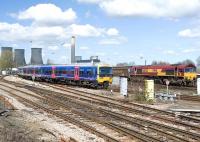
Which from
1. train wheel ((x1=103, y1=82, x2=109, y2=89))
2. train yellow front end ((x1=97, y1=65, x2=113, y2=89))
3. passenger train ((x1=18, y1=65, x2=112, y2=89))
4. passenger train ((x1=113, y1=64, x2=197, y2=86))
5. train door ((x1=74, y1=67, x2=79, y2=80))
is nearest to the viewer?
train yellow front end ((x1=97, y1=65, x2=113, y2=89))

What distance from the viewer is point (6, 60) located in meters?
178

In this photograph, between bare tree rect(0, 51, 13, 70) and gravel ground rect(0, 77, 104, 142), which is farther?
bare tree rect(0, 51, 13, 70)

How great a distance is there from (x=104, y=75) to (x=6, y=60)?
Result: 139 m

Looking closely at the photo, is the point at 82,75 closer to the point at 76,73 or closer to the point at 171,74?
the point at 76,73

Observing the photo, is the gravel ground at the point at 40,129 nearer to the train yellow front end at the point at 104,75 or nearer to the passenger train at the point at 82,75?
the train yellow front end at the point at 104,75

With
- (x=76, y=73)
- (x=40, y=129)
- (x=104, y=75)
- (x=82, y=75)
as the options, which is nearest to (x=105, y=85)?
(x=104, y=75)

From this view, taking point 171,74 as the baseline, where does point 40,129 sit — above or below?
below

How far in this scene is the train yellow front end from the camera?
149 feet

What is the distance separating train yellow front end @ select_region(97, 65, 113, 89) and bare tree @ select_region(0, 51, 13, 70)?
423 feet

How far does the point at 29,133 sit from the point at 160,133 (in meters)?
5.40

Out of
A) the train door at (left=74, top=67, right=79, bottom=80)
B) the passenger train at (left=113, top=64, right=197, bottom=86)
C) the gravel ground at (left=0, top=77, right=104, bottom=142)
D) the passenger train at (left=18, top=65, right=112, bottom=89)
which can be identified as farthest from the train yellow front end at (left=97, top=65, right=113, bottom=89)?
the gravel ground at (left=0, top=77, right=104, bottom=142)

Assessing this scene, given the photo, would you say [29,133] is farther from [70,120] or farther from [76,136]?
[70,120]

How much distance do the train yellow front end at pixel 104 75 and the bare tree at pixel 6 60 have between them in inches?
5073

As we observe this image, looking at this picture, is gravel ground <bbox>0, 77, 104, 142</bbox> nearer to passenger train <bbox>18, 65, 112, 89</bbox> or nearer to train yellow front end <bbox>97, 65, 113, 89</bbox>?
train yellow front end <bbox>97, 65, 113, 89</bbox>
